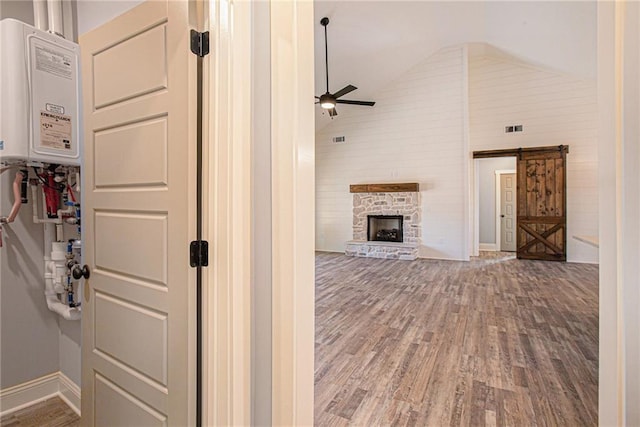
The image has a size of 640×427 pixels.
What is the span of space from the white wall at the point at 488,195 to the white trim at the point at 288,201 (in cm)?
918

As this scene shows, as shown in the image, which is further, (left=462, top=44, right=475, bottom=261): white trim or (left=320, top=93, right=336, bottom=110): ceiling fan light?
(left=462, top=44, right=475, bottom=261): white trim

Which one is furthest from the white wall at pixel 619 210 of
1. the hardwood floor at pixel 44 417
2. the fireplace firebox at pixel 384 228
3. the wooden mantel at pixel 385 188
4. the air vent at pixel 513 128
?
the air vent at pixel 513 128

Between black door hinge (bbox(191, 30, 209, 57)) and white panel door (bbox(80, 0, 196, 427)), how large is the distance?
0.10 feet

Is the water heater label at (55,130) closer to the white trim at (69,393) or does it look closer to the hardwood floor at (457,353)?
the white trim at (69,393)

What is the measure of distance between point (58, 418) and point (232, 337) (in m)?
1.72

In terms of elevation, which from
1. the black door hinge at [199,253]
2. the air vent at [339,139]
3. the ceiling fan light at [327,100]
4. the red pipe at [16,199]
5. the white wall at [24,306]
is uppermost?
the air vent at [339,139]

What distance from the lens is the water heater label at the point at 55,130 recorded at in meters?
1.76

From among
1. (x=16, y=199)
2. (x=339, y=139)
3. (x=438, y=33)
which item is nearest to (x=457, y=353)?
(x=16, y=199)

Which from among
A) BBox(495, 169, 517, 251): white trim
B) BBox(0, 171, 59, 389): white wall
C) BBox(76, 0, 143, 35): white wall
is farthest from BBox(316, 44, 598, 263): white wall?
BBox(0, 171, 59, 389): white wall

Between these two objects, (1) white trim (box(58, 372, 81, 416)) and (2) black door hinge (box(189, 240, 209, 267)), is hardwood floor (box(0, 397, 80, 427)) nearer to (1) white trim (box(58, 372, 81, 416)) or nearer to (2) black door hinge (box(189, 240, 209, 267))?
(1) white trim (box(58, 372, 81, 416))

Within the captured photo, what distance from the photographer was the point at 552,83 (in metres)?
6.57

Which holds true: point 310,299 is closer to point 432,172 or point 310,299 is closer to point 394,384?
point 394,384

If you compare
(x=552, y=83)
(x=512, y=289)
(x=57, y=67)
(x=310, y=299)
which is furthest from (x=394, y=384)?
(x=552, y=83)

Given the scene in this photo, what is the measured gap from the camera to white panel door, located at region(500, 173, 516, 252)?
29.1ft
